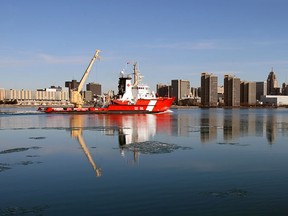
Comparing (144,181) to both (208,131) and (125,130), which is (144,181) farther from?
(125,130)

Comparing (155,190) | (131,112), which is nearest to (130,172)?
(155,190)

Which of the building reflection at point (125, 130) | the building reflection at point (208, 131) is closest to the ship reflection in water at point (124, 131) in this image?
the building reflection at point (125, 130)

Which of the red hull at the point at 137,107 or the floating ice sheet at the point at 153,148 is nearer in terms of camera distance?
the floating ice sheet at the point at 153,148

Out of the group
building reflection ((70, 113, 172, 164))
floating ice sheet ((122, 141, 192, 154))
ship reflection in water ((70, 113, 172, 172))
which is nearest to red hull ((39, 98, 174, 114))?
building reflection ((70, 113, 172, 164))

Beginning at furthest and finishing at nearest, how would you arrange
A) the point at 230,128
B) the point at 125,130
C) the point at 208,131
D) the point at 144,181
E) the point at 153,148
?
1. the point at 230,128
2. the point at 125,130
3. the point at 208,131
4. the point at 153,148
5. the point at 144,181

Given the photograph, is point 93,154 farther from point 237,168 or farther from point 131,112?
point 131,112

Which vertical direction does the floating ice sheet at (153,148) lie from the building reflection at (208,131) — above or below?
above

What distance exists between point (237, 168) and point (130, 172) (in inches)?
228

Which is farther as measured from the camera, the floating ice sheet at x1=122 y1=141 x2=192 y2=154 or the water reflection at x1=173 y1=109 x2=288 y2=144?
the water reflection at x1=173 y1=109 x2=288 y2=144

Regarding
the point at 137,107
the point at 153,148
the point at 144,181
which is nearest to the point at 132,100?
the point at 137,107

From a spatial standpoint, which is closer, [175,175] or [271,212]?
[271,212]

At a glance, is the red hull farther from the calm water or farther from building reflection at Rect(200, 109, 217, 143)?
the calm water

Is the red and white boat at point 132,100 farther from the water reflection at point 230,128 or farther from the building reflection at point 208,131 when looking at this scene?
the building reflection at point 208,131

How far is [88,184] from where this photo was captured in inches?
594
